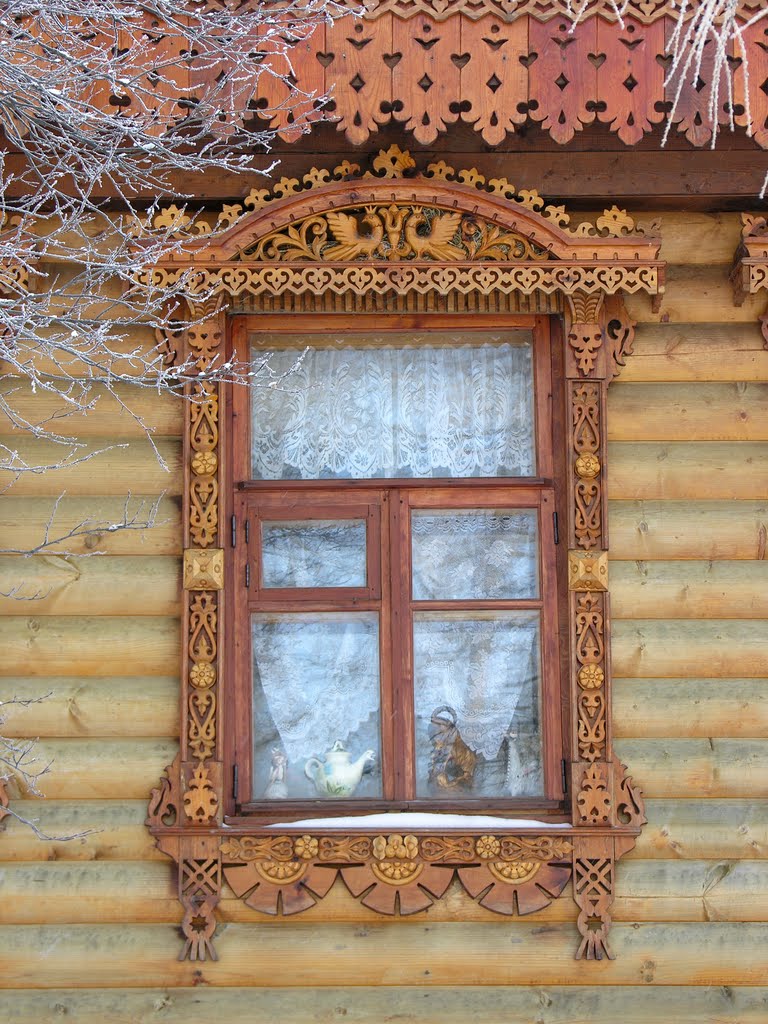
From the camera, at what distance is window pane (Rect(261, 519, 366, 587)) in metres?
4.37

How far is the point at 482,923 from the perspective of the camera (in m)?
4.12

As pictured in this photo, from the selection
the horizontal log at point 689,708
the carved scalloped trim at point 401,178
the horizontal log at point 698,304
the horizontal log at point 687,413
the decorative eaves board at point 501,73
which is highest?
the decorative eaves board at point 501,73

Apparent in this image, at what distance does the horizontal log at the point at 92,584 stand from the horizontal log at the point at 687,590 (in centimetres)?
141

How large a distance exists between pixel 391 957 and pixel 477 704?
81cm

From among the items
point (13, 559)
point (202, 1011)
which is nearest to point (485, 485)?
point (13, 559)

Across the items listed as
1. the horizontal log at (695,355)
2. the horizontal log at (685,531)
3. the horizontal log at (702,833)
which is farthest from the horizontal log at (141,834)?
the horizontal log at (695,355)

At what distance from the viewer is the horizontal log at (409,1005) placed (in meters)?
4.07

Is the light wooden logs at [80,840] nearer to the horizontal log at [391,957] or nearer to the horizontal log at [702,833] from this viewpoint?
the horizontal log at [391,957]

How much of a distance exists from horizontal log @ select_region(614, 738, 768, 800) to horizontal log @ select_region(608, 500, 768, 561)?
23.0 inches

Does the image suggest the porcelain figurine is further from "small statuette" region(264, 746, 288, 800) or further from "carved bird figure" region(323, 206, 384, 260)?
"carved bird figure" region(323, 206, 384, 260)

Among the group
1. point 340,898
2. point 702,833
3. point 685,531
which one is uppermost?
point 685,531

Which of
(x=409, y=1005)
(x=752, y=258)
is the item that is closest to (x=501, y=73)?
(x=752, y=258)

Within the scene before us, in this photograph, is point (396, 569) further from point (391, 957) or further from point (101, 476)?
point (391, 957)

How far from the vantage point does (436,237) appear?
429cm
